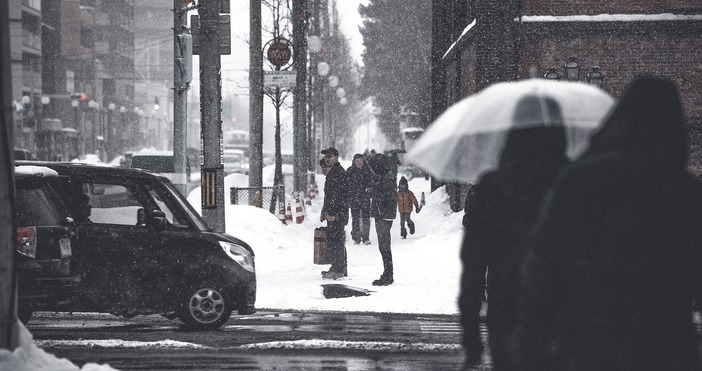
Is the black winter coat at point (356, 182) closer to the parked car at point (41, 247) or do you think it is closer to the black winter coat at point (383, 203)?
the black winter coat at point (383, 203)

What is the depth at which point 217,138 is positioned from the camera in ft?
46.5

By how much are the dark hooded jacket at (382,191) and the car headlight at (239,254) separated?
175 inches

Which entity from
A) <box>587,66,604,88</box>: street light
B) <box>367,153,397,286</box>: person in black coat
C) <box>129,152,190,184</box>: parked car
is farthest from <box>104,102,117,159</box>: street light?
<box>367,153,397,286</box>: person in black coat

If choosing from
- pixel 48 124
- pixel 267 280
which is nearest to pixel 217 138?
pixel 267 280

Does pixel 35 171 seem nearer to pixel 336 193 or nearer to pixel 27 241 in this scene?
pixel 27 241

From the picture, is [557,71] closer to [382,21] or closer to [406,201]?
[406,201]

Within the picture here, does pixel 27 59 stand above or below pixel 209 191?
above

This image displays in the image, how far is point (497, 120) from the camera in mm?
5004

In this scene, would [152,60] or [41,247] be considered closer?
[41,247]

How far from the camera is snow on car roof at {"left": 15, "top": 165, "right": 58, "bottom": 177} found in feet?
29.5

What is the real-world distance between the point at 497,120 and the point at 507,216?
0.51m

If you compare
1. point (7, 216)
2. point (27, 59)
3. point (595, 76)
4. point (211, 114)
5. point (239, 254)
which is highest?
point (27, 59)

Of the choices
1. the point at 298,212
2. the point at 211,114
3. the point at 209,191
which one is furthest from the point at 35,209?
the point at 298,212

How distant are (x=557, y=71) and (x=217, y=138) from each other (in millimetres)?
11144
